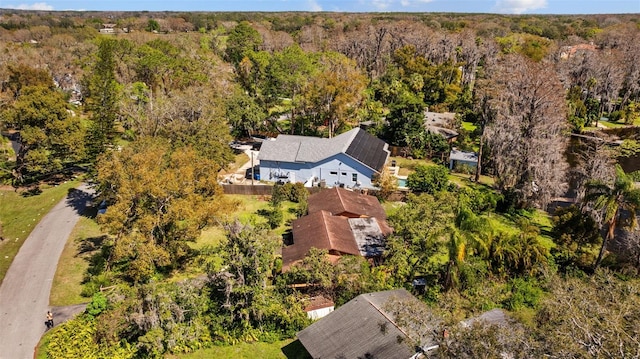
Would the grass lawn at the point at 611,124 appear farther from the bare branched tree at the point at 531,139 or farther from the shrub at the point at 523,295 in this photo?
the shrub at the point at 523,295

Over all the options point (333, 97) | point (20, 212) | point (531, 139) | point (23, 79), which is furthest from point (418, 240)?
point (23, 79)

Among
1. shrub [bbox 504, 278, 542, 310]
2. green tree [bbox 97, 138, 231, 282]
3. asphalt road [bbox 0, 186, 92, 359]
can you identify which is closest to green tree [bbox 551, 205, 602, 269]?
shrub [bbox 504, 278, 542, 310]

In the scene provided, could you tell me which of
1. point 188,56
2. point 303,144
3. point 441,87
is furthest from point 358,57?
point 303,144

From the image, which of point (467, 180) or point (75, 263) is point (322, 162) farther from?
point (75, 263)

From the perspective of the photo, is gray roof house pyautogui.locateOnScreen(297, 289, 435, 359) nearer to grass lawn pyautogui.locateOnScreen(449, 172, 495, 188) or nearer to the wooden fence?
the wooden fence

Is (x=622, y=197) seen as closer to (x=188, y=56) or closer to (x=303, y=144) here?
(x=303, y=144)

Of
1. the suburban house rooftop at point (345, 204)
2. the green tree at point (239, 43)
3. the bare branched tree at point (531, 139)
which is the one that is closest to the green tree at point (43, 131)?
the suburban house rooftop at point (345, 204)
